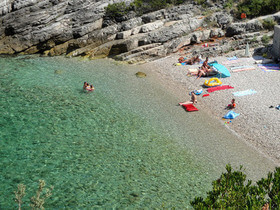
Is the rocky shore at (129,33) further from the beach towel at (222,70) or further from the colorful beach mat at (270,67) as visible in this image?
the beach towel at (222,70)

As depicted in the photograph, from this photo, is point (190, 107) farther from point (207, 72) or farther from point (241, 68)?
point (241, 68)

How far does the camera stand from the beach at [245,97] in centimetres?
1786

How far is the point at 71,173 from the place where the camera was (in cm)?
1477

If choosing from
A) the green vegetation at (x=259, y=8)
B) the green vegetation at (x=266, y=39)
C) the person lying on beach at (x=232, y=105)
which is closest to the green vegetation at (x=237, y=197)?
the person lying on beach at (x=232, y=105)

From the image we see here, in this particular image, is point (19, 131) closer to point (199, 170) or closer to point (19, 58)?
point (199, 170)

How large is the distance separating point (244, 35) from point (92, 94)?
66.1ft

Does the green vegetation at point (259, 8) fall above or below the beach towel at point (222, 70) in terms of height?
above

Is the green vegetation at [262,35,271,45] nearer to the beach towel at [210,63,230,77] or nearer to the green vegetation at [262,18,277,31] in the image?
the green vegetation at [262,18,277,31]

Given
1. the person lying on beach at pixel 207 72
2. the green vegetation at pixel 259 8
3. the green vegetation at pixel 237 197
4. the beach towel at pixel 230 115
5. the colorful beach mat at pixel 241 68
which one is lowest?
the beach towel at pixel 230 115

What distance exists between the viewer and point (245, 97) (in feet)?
72.8

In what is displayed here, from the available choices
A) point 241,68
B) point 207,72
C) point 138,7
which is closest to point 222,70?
point 207,72

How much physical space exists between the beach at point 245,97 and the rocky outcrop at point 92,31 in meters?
3.31

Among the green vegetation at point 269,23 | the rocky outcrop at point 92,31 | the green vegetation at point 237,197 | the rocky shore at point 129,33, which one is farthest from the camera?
the green vegetation at point 269,23

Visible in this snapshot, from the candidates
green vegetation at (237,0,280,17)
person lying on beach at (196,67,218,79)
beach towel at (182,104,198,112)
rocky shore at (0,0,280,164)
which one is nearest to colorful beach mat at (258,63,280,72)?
rocky shore at (0,0,280,164)
